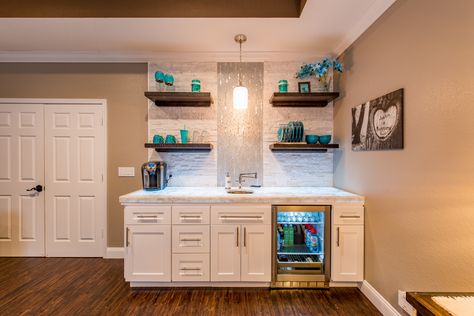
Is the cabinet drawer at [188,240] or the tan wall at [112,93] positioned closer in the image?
the cabinet drawer at [188,240]

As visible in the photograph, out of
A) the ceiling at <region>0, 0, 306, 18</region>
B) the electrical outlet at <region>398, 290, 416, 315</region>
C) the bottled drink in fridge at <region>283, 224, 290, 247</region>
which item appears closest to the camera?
the electrical outlet at <region>398, 290, 416, 315</region>

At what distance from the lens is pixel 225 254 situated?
90.0 inches

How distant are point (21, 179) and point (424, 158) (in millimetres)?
4385

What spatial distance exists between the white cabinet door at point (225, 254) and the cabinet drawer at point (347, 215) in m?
0.99

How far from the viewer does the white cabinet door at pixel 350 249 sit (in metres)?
2.27

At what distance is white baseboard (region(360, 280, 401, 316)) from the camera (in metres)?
1.88

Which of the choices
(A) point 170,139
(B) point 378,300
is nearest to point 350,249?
(B) point 378,300

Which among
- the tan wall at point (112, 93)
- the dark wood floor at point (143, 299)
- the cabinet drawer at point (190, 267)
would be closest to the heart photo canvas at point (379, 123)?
the dark wood floor at point (143, 299)

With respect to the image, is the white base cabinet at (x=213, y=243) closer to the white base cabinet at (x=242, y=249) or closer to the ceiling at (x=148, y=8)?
the white base cabinet at (x=242, y=249)

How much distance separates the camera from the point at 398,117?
5.83ft

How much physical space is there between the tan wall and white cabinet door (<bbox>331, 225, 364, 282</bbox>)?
8.13 feet

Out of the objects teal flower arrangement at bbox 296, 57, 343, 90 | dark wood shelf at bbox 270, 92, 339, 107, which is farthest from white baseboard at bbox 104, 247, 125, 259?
teal flower arrangement at bbox 296, 57, 343, 90

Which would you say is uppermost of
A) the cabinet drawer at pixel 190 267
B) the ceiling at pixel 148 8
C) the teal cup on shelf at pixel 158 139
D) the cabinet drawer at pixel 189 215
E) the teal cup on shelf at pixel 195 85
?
the ceiling at pixel 148 8

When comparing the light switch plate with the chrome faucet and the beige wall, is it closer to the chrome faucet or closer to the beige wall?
the chrome faucet
